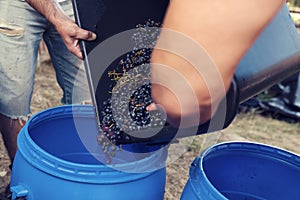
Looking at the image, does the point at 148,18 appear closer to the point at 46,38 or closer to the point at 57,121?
the point at 57,121

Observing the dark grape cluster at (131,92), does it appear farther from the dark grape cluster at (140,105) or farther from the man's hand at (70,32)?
the man's hand at (70,32)

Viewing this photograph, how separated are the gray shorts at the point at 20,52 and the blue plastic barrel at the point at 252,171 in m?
0.66

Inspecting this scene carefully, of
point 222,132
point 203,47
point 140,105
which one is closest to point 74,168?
point 140,105

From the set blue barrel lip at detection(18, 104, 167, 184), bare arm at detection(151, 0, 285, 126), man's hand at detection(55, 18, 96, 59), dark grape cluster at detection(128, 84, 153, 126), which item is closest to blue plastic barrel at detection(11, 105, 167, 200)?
blue barrel lip at detection(18, 104, 167, 184)

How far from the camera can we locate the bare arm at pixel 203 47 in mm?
757

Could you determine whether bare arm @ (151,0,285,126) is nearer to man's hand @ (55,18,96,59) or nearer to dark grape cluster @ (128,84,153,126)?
dark grape cluster @ (128,84,153,126)

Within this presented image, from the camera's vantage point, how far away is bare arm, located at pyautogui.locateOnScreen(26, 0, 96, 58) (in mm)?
1228

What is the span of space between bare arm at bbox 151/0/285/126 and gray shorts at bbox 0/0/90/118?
0.89 metres

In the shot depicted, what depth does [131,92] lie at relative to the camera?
1.25 m

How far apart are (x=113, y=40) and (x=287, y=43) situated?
1.58 feet

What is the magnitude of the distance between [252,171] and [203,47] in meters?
0.76

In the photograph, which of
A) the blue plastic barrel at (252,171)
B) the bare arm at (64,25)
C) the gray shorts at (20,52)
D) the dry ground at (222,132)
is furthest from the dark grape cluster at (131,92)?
the dry ground at (222,132)

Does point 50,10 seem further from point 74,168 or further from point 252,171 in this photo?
point 252,171

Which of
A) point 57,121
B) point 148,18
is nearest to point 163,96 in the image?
point 148,18
